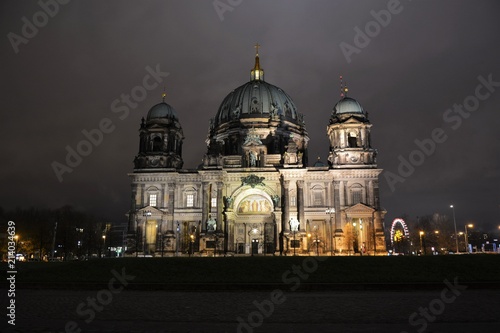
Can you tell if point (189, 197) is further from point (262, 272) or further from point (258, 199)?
point (262, 272)

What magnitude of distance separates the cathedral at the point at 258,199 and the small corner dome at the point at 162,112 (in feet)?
2.51

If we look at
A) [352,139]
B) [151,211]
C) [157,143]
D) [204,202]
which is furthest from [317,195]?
[157,143]

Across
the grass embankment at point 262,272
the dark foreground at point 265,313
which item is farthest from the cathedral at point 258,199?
the dark foreground at point 265,313

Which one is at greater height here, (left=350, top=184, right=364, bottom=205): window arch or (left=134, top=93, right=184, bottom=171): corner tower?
(left=134, top=93, right=184, bottom=171): corner tower

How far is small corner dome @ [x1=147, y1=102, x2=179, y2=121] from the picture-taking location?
78.2m

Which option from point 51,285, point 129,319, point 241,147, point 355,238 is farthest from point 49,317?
point 241,147

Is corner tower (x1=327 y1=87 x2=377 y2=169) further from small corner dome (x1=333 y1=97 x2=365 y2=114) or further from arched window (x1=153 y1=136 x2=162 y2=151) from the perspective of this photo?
arched window (x1=153 y1=136 x2=162 y2=151)

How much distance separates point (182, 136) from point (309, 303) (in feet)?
222

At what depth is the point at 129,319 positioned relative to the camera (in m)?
13.4

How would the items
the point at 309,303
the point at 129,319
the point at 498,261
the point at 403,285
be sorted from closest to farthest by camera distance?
the point at 129,319
the point at 309,303
the point at 403,285
the point at 498,261

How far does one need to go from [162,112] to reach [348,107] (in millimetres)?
34351

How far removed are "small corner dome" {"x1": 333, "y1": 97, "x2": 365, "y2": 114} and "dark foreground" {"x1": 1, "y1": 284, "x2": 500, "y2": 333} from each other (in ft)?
188

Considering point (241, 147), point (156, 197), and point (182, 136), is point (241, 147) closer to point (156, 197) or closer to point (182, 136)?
point (182, 136)

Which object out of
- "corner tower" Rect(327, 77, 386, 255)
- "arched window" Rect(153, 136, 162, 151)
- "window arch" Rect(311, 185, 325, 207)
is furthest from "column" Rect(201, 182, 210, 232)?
"corner tower" Rect(327, 77, 386, 255)
